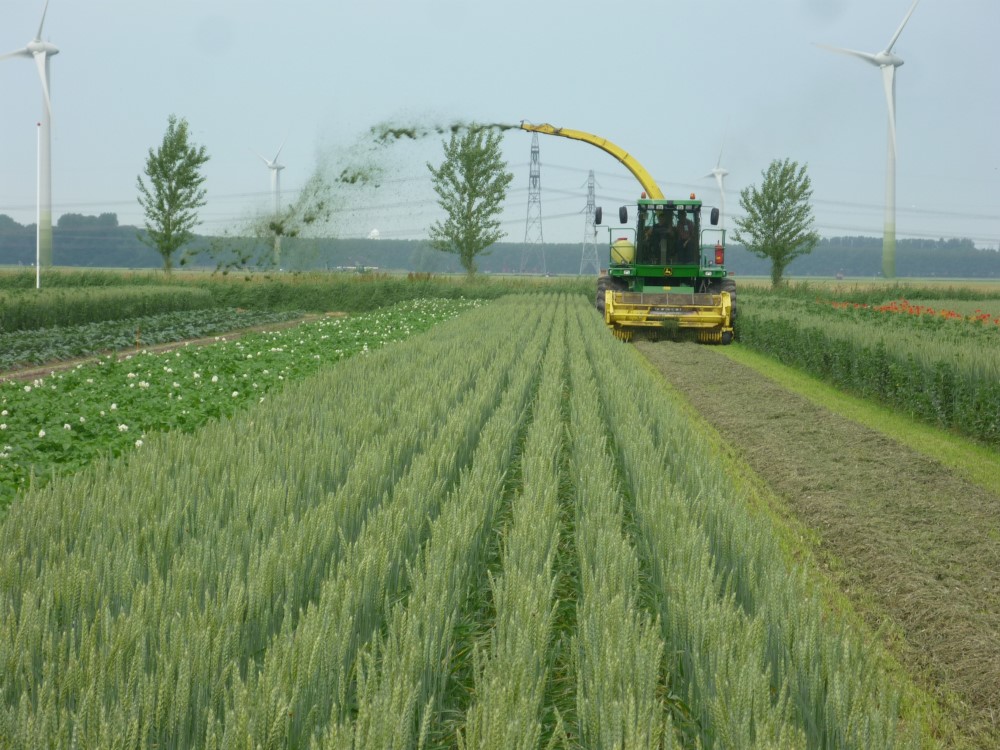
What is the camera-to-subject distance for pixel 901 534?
6277 millimetres

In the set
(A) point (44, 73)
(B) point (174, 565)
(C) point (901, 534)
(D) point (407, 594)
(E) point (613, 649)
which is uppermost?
(A) point (44, 73)

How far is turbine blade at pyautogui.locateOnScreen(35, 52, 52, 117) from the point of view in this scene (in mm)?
36844

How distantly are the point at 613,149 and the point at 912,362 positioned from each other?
47.8 feet

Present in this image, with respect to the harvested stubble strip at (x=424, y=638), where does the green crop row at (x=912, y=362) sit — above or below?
above

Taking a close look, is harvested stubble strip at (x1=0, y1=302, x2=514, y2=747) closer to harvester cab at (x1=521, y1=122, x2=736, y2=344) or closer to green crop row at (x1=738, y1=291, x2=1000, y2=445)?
green crop row at (x1=738, y1=291, x2=1000, y2=445)

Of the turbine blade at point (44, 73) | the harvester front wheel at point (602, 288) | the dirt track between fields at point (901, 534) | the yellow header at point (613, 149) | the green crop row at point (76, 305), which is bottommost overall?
the dirt track between fields at point (901, 534)

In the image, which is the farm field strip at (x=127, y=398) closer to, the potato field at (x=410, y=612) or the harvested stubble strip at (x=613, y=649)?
the potato field at (x=410, y=612)

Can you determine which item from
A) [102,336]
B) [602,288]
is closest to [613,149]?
[602,288]

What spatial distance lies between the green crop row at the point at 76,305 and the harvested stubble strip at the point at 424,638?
20.9 m

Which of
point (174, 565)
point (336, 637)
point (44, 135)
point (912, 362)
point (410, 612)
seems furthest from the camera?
point (44, 135)

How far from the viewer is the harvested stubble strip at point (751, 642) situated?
2.46 m

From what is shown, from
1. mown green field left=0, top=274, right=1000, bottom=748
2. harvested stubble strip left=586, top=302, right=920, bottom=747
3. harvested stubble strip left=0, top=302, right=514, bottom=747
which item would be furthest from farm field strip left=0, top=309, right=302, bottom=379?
harvested stubble strip left=586, top=302, right=920, bottom=747

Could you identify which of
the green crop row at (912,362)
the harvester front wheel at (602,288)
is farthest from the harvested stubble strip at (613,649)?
the harvester front wheel at (602,288)

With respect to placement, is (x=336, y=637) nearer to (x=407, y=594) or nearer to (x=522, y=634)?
(x=522, y=634)
